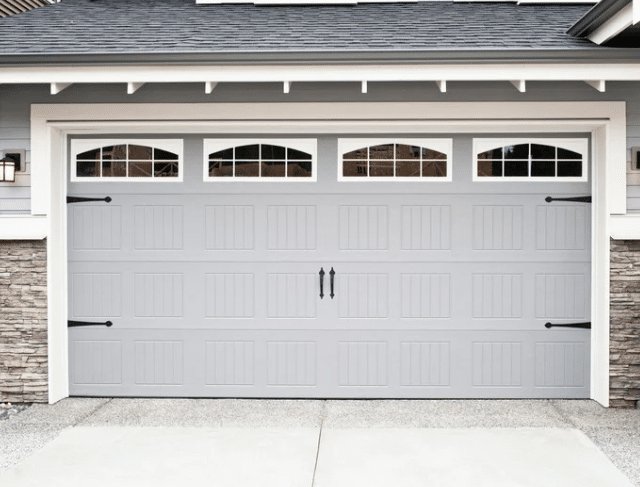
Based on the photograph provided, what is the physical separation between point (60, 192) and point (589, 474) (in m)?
4.65

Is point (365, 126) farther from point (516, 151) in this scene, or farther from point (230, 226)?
point (230, 226)

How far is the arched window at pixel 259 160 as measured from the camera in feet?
19.7

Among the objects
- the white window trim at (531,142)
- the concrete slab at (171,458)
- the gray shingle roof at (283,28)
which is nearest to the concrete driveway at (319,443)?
the concrete slab at (171,458)

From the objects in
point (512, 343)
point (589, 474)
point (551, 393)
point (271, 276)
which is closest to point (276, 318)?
point (271, 276)

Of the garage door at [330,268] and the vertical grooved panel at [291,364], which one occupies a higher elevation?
the garage door at [330,268]

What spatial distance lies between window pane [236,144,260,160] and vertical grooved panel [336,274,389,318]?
1269 millimetres

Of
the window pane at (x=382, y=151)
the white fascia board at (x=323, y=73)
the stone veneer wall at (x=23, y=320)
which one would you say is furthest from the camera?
the window pane at (x=382, y=151)

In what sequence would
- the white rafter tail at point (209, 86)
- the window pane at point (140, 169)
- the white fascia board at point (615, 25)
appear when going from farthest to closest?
the window pane at point (140, 169) < the white rafter tail at point (209, 86) < the white fascia board at point (615, 25)

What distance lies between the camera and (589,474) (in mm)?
4215

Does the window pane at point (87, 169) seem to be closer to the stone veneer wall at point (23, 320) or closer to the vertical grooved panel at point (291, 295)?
the stone veneer wall at point (23, 320)

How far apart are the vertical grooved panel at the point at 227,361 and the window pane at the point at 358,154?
182 cm

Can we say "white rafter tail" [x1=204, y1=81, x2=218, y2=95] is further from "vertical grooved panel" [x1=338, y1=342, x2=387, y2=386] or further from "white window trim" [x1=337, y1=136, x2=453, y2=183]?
"vertical grooved panel" [x1=338, y1=342, x2=387, y2=386]

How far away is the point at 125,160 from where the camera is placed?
6105 mm

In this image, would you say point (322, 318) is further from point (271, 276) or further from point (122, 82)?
point (122, 82)
